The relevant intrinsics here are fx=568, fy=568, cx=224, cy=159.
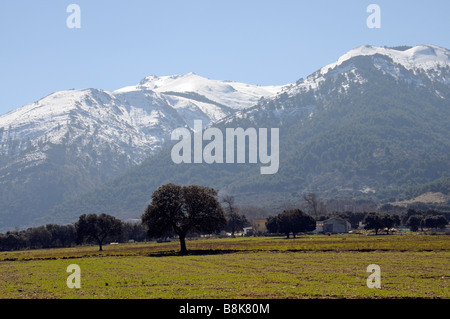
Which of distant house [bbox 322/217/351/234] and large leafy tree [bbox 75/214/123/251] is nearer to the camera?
large leafy tree [bbox 75/214/123/251]

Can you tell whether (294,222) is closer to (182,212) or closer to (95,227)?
(95,227)

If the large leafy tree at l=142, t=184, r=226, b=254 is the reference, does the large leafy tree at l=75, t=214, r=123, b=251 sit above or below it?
below

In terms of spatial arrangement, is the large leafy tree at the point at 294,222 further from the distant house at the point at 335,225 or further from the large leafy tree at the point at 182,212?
the large leafy tree at the point at 182,212

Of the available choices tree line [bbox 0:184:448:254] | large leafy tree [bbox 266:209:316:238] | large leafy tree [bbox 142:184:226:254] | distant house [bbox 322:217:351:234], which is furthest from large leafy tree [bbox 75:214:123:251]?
Result: distant house [bbox 322:217:351:234]

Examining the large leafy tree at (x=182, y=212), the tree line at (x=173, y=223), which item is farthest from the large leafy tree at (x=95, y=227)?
the large leafy tree at (x=182, y=212)

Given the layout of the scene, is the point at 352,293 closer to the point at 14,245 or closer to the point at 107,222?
the point at 107,222

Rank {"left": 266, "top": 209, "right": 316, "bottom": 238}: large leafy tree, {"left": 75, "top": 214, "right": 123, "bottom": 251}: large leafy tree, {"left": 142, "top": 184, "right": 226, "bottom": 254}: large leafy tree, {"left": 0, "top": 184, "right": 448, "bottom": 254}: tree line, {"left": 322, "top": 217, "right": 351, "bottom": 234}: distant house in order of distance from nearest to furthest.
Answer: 1. {"left": 142, "top": 184, "right": 226, "bottom": 254}: large leafy tree
2. {"left": 0, "top": 184, "right": 448, "bottom": 254}: tree line
3. {"left": 75, "top": 214, "right": 123, "bottom": 251}: large leafy tree
4. {"left": 266, "top": 209, "right": 316, "bottom": 238}: large leafy tree
5. {"left": 322, "top": 217, "right": 351, "bottom": 234}: distant house

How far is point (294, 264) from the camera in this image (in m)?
53.2

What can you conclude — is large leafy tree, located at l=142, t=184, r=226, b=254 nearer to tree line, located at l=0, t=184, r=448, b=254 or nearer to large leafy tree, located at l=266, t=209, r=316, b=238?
tree line, located at l=0, t=184, r=448, b=254

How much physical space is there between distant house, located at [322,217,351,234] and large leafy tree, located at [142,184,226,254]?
98227 millimetres

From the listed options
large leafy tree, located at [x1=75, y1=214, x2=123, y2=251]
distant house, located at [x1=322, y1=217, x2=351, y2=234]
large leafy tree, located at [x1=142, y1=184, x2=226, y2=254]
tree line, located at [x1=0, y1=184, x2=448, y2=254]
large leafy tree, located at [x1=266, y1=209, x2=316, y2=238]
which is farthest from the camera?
distant house, located at [x1=322, y1=217, x2=351, y2=234]

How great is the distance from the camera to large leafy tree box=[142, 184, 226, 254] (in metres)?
91.0
